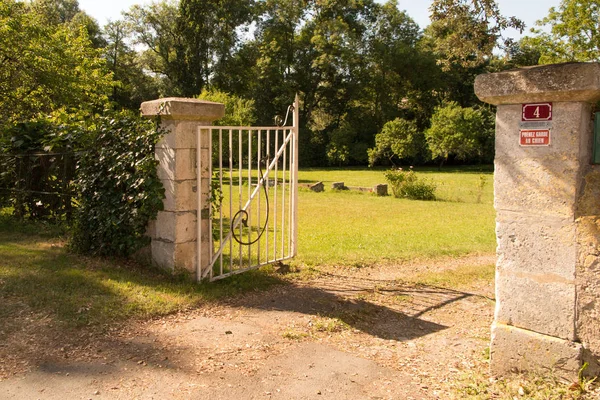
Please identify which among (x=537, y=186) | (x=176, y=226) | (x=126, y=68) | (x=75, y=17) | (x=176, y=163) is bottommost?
(x=176, y=226)

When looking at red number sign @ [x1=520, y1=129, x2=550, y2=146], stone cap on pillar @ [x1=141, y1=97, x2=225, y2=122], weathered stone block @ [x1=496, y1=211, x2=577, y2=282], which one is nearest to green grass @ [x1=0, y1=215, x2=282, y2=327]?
stone cap on pillar @ [x1=141, y1=97, x2=225, y2=122]

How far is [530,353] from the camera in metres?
3.30

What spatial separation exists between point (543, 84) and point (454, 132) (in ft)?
112

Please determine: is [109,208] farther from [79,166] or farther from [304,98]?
[304,98]

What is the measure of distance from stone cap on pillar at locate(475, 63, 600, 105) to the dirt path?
6.49ft

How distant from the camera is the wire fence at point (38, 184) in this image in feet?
24.0

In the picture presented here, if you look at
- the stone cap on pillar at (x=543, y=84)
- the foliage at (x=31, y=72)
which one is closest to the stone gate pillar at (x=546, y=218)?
the stone cap on pillar at (x=543, y=84)

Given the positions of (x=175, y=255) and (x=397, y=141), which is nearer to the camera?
(x=175, y=255)

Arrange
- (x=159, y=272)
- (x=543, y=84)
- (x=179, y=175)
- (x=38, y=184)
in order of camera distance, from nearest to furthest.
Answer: (x=543, y=84), (x=179, y=175), (x=159, y=272), (x=38, y=184)

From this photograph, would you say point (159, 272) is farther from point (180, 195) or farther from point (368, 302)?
point (368, 302)

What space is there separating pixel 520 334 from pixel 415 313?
1907 millimetres

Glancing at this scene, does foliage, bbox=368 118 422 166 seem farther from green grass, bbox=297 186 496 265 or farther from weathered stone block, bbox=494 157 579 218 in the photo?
weathered stone block, bbox=494 157 579 218

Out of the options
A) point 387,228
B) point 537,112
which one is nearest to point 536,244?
point 537,112

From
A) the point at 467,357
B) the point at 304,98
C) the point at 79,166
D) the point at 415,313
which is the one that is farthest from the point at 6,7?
the point at 304,98
